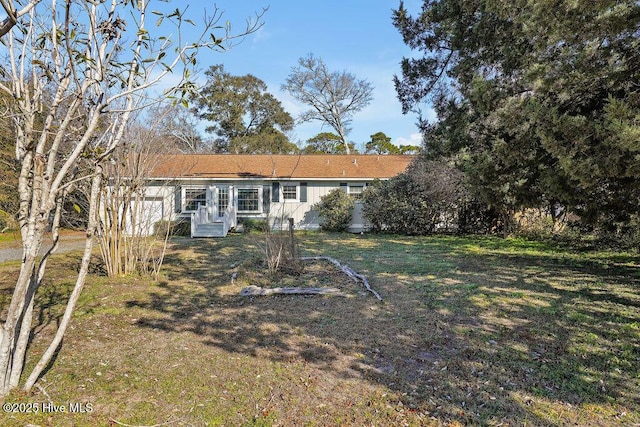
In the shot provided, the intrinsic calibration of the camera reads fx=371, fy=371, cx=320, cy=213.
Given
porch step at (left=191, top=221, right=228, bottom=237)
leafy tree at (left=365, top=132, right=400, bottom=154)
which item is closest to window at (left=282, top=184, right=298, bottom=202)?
porch step at (left=191, top=221, right=228, bottom=237)

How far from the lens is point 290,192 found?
1794 centimetres

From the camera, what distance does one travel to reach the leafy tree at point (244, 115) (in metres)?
29.9

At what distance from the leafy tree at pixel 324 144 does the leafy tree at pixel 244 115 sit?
398 cm

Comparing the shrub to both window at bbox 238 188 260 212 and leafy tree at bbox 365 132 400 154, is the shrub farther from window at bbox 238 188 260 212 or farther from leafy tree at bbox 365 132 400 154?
leafy tree at bbox 365 132 400 154

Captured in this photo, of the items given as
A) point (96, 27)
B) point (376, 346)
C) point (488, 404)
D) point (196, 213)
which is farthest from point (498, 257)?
point (196, 213)

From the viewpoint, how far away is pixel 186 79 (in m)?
2.75

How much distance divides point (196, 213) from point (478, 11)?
39.5 feet

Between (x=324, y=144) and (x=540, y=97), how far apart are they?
2953 cm

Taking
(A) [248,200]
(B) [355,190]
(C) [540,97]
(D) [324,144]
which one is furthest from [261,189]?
(D) [324,144]

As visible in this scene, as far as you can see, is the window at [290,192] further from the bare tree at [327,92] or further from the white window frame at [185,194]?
the bare tree at [327,92]

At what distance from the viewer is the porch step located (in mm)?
15305

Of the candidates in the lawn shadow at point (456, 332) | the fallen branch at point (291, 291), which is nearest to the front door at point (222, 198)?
the lawn shadow at point (456, 332)

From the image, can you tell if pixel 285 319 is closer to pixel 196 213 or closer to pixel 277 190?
pixel 196 213

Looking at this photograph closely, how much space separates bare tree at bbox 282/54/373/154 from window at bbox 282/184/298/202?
1411cm
